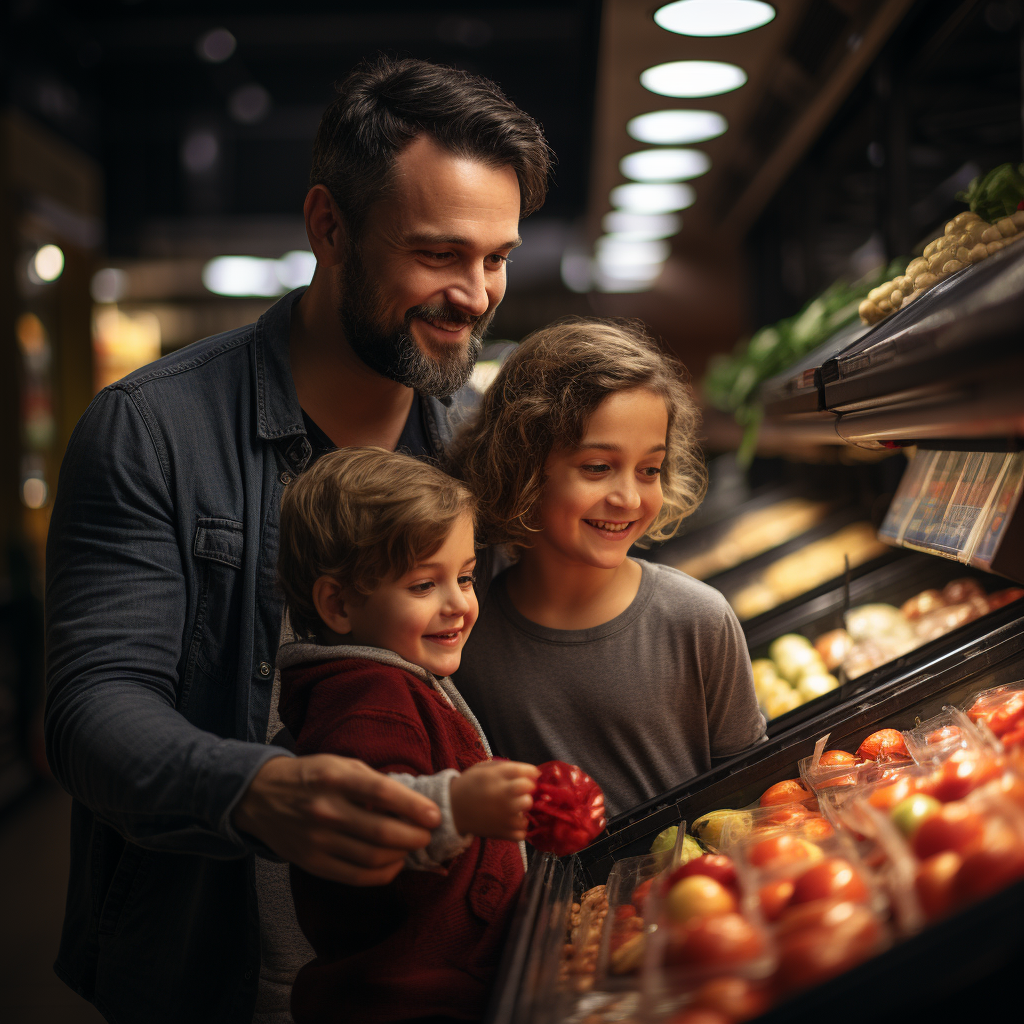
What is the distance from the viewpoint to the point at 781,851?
98cm

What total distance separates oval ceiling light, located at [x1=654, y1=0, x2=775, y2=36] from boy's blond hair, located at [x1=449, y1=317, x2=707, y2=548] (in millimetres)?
1324

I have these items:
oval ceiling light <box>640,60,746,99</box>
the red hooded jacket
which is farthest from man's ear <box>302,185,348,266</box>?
oval ceiling light <box>640,60,746,99</box>

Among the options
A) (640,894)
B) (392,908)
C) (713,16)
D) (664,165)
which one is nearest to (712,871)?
(640,894)

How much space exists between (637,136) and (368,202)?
251cm

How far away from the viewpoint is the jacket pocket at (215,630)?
1424 millimetres

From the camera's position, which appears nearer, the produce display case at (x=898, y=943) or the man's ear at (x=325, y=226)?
the produce display case at (x=898, y=943)

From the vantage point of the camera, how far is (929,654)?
160 centimetres

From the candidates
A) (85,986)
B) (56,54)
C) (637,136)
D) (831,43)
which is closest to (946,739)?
(85,986)

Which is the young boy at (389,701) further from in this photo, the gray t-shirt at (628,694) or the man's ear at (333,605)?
the gray t-shirt at (628,694)

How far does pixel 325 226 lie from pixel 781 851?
3.85ft

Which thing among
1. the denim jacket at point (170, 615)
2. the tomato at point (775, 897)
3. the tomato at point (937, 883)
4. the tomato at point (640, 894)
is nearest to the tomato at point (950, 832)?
the tomato at point (937, 883)

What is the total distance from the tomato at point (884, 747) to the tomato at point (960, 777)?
0.98 ft

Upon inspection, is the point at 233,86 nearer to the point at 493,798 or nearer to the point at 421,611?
the point at 421,611

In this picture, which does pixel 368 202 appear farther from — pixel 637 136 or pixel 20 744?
pixel 20 744
